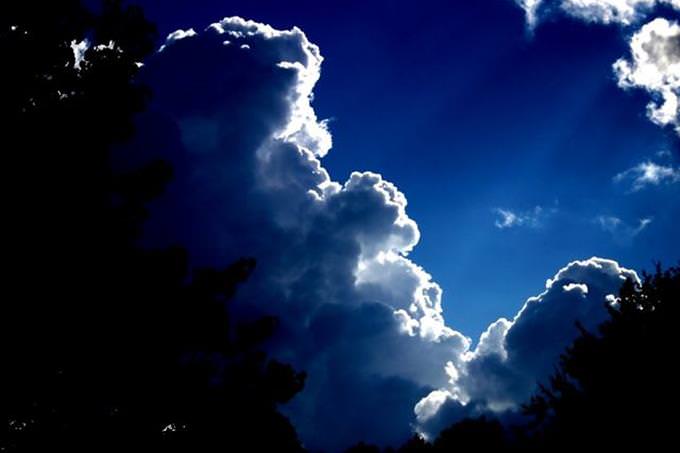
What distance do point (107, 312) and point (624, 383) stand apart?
1694cm

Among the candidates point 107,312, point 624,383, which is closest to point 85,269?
point 107,312

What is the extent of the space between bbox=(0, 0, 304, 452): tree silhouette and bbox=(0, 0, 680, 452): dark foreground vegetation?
0.03 metres

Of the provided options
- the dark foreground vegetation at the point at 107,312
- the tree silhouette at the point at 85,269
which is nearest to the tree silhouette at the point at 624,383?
the dark foreground vegetation at the point at 107,312

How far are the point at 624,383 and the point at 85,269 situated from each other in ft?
57.8

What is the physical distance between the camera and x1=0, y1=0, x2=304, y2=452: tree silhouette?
35.9 feet

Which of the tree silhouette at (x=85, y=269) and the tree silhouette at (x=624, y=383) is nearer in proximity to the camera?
the tree silhouette at (x=85, y=269)

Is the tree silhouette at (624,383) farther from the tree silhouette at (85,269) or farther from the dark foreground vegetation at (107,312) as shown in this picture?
the tree silhouette at (85,269)

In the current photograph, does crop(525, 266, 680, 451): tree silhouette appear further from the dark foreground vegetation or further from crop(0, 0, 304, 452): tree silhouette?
crop(0, 0, 304, 452): tree silhouette

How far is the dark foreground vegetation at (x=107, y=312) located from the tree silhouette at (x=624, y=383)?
0.21ft

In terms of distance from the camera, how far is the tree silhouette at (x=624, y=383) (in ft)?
44.3

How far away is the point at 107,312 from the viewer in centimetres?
1226

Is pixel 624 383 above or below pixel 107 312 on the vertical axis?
below

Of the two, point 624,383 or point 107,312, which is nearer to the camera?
point 107,312

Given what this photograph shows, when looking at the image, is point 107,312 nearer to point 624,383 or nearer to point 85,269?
point 85,269
